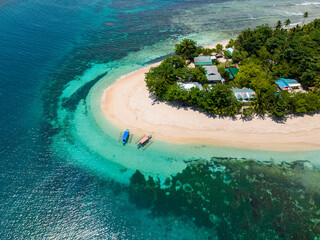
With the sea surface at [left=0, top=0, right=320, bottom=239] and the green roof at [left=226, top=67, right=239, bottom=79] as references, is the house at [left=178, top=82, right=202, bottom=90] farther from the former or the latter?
the sea surface at [left=0, top=0, right=320, bottom=239]

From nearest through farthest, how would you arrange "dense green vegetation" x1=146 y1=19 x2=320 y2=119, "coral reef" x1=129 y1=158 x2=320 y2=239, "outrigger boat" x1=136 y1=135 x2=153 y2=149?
"coral reef" x1=129 y1=158 x2=320 y2=239 < "outrigger boat" x1=136 y1=135 x2=153 y2=149 < "dense green vegetation" x1=146 y1=19 x2=320 y2=119

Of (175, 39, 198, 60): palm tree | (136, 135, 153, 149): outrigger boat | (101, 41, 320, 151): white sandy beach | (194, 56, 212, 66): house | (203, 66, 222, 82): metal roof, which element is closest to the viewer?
(101, 41, 320, 151): white sandy beach

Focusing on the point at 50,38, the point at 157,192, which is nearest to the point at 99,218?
the point at 157,192

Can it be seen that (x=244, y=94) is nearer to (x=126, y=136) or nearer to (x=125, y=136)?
(x=126, y=136)

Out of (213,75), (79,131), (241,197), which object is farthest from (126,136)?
(213,75)

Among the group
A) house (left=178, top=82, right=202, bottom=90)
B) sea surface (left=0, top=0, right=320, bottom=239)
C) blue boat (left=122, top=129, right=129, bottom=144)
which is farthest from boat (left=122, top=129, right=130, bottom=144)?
house (left=178, top=82, right=202, bottom=90)

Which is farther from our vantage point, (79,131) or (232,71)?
Answer: (232,71)

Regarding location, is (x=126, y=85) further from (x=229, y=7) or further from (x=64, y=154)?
(x=229, y=7)
